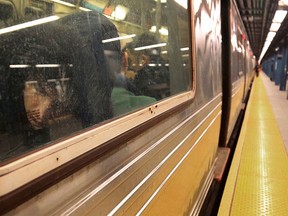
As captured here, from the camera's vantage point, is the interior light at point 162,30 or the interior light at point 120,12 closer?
the interior light at point 120,12

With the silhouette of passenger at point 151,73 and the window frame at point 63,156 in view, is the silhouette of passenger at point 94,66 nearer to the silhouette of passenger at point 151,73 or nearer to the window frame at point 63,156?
the window frame at point 63,156

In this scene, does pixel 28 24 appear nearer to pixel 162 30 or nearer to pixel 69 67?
pixel 69 67

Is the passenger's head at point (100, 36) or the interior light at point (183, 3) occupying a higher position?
the interior light at point (183, 3)

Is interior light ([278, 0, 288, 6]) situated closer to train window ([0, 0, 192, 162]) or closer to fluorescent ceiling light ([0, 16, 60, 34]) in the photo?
train window ([0, 0, 192, 162])

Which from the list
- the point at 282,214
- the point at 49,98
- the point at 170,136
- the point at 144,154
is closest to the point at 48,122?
the point at 49,98

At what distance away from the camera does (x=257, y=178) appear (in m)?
3.76

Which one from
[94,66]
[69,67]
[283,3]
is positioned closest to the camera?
[69,67]

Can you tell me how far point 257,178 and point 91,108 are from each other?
3354 millimetres

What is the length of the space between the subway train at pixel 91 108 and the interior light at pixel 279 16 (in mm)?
10680

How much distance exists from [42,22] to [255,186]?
11.0 feet

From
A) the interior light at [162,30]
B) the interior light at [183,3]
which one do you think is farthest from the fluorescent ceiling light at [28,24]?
the interior light at [183,3]

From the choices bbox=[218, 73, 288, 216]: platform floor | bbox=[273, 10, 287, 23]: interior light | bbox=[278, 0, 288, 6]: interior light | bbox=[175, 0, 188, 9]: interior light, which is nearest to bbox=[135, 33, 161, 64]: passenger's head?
bbox=[175, 0, 188, 9]: interior light

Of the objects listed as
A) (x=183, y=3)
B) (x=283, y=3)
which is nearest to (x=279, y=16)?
(x=283, y=3)

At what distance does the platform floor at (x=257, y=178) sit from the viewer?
297 centimetres
